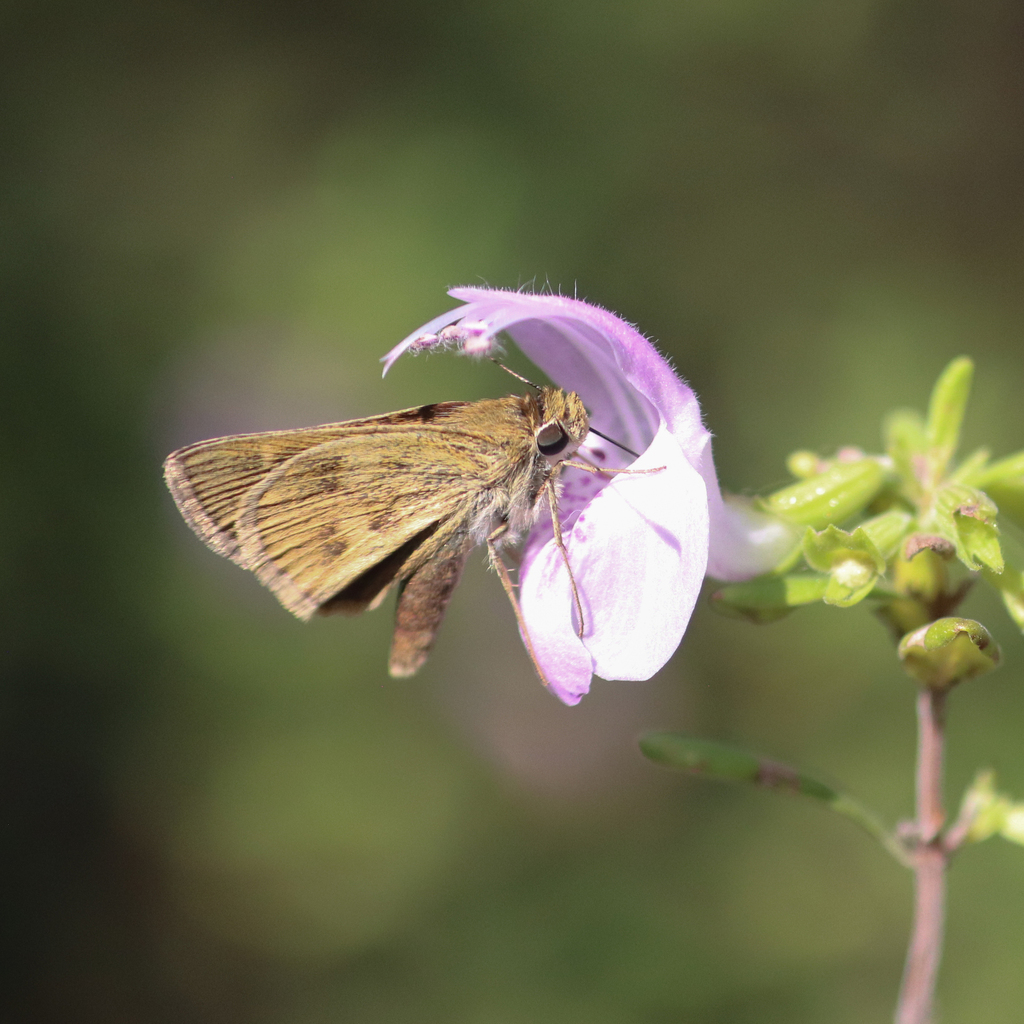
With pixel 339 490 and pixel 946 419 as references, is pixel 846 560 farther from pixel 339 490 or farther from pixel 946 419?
pixel 339 490

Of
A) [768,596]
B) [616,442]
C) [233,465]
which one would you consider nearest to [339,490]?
[233,465]

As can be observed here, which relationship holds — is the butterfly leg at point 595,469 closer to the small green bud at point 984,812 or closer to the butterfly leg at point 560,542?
the butterfly leg at point 560,542

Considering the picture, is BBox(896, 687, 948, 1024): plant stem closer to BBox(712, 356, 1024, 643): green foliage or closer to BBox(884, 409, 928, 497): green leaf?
BBox(712, 356, 1024, 643): green foliage

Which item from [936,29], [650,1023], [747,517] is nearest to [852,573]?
[747,517]

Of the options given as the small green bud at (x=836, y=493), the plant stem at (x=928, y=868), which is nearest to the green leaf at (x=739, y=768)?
the plant stem at (x=928, y=868)

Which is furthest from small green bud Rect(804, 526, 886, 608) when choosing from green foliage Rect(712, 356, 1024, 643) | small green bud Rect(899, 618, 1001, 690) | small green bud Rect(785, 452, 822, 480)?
small green bud Rect(785, 452, 822, 480)

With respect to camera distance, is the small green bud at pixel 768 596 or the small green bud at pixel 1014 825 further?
the small green bud at pixel 1014 825
